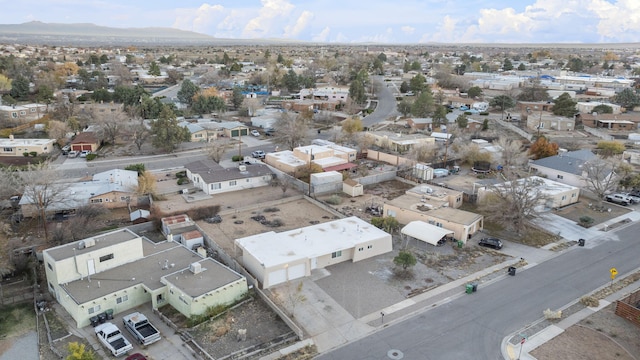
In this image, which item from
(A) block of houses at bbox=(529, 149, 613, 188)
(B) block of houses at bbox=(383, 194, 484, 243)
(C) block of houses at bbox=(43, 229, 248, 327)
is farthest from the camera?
(A) block of houses at bbox=(529, 149, 613, 188)

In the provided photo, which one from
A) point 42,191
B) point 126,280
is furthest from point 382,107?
point 126,280

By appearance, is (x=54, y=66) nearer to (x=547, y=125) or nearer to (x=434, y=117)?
(x=434, y=117)

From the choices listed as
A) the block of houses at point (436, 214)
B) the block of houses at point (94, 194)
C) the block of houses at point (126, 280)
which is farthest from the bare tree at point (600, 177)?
the block of houses at point (94, 194)

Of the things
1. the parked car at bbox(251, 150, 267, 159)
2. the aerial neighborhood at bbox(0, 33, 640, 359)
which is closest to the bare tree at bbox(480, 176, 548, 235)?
the aerial neighborhood at bbox(0, 33, 640, 359)

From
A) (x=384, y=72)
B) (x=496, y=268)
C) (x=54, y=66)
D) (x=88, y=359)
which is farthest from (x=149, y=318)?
(x=384, y=72)

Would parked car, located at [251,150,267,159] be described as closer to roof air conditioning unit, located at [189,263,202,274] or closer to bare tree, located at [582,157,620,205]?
roof air conditioning unit, located at [189,263,202,274]

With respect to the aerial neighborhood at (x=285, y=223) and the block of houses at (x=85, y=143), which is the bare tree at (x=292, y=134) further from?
the block of houses at (x=85, y=143)
